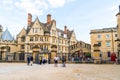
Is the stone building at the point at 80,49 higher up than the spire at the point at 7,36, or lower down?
lower down

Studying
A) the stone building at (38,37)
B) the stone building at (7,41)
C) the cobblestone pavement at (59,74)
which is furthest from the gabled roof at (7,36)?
the cobblestone pavement at (59,74)

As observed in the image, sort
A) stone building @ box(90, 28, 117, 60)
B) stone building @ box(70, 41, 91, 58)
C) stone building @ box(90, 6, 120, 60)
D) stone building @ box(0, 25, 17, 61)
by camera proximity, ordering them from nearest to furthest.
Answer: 1. stone building @ box(90, 6, 120, 60)
2. stone building @ box(90, 28, 117, 60)
3. stone building @ box(70, 41, 91, 58)
4. stone building @ box(0, 25, 17, 61)

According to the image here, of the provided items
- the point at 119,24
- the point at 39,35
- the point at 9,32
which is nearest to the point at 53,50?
the point at 119,24

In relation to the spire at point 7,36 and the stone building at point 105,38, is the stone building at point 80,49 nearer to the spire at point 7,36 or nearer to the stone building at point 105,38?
the stone building at point 105,38

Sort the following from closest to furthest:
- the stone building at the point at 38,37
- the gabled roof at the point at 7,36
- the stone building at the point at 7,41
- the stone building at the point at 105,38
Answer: the stone building at the point at 105,38
the stone building at the point at 38,37
the stone building at the point at 7,41
the gabled roof at the point at 7,36

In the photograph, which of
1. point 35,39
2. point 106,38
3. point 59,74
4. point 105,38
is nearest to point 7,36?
point 35,39

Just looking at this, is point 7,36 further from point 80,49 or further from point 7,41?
point 80,49

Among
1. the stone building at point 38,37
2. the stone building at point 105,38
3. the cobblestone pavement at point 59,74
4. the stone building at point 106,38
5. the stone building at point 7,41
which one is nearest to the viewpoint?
the cobblestone pavement at point 59,74

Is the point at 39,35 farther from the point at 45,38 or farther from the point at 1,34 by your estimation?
the point at 1,34

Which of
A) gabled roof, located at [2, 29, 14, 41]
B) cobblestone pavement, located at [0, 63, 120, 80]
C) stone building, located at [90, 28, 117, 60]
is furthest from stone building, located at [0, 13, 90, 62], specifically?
cobblestone pavement, located at [0, 63, 120, 80]

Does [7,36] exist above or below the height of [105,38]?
above

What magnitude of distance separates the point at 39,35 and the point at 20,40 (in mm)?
7482

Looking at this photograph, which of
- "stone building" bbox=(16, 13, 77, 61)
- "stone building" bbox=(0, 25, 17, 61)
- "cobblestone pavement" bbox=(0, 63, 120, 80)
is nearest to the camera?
"cobblestone pavement" bbox=(0, 63, 120, 80)

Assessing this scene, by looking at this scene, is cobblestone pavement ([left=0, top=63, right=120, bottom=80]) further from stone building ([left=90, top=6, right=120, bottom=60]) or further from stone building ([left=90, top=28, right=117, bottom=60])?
stone building ([left=90, top=28, right=117, bottom=60])
